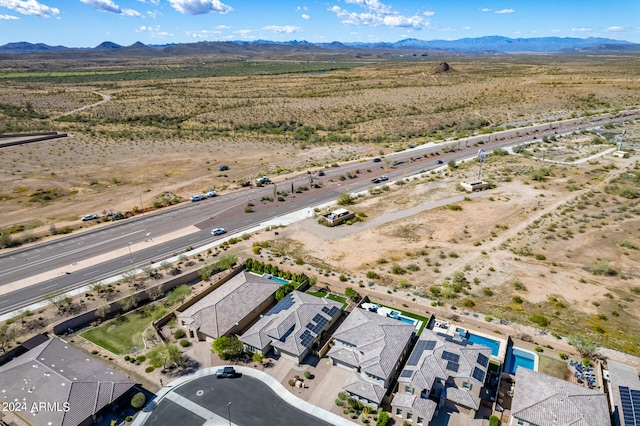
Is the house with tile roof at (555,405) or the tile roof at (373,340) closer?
the house with tile roof at (555,405)

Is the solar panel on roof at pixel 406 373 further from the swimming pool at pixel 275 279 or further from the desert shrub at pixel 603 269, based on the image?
the desert shrub at pixel 603 269

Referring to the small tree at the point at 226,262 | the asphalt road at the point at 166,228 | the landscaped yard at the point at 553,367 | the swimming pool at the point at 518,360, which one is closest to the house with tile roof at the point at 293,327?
the small tree at the point at 226,262

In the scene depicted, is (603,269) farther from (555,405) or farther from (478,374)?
(478,374)

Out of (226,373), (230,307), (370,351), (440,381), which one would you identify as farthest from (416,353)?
(230,307)

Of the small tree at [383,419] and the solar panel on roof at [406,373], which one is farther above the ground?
the solar panel on roof at [406,373]

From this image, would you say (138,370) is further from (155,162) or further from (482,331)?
(155,162)
